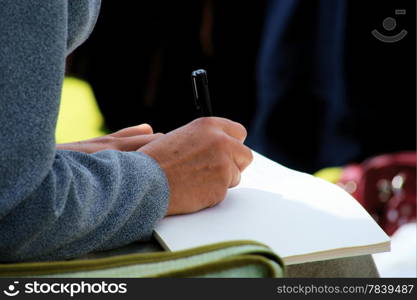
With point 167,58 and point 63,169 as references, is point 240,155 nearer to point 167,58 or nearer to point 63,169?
point 63,169

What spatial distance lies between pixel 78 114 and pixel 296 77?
90cm

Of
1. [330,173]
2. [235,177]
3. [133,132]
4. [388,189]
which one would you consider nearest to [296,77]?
[330,173]

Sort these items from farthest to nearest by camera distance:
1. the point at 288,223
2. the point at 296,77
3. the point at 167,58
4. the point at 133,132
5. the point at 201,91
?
the point at 167,58, the point at 296,77, the point at 133,132, the point at 201,91, the point at 288,223

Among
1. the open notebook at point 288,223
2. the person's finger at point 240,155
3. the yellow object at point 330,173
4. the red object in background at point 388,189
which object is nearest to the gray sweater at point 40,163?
the open notebook at point 288,223

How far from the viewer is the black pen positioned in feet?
3.10

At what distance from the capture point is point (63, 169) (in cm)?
71

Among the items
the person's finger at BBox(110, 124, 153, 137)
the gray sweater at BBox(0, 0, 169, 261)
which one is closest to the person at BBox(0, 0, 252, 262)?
the gray sweater at BBox(0, 0, 169, 261)

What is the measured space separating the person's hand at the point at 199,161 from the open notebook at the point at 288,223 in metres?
0.02

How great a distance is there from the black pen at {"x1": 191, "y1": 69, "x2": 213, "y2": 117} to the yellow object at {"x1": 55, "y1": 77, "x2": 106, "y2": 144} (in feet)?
5.26

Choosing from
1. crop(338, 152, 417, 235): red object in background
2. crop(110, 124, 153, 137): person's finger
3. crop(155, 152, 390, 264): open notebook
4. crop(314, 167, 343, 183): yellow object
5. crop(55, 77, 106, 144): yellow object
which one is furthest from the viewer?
crop(55, 77, 106, 144): yellow object

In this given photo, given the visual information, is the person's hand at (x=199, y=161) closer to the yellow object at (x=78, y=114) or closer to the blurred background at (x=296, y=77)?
the blurred background at (x=296, y=77)

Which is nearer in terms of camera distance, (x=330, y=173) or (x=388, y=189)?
(x=388, y=189)

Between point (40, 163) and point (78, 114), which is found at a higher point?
point (40, 163)

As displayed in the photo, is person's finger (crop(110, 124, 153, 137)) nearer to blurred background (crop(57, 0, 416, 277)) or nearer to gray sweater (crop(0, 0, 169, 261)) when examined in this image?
gray sweater (crop(0, 0, 169, 261))
